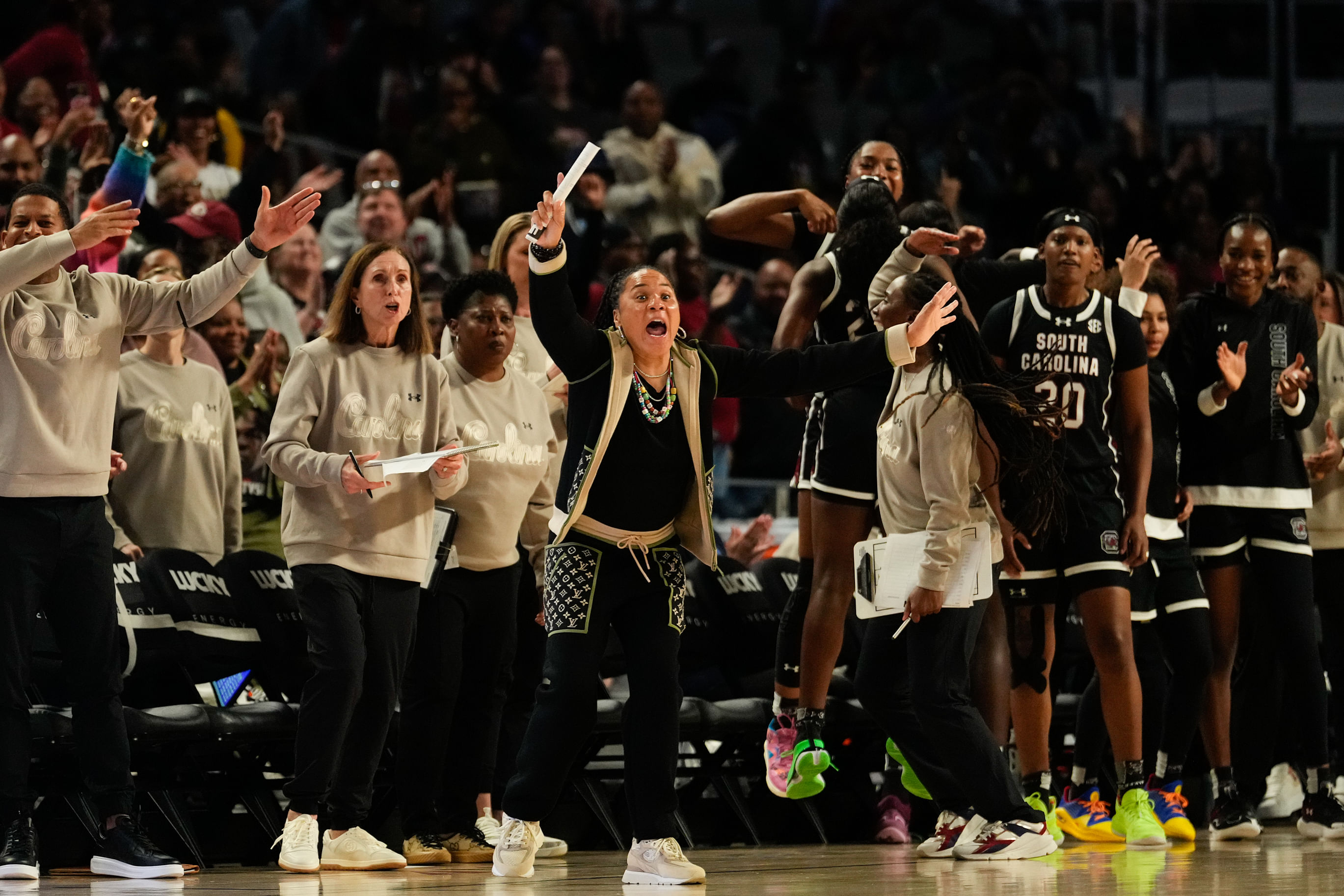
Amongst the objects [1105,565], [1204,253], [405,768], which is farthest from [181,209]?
[1204,253]

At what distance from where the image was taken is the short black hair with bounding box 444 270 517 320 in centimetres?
621

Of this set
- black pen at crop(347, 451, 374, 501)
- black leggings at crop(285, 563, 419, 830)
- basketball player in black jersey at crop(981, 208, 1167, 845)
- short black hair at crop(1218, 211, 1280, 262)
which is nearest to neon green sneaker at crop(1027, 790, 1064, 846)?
basketball player in black jersey at crop(981, 208, 1167, 845)

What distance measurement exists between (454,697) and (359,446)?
35.7 inches

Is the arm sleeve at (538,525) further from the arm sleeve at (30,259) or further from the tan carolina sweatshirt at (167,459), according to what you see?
the arm sleeve at (30,259)

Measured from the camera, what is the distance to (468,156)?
36.0 feet

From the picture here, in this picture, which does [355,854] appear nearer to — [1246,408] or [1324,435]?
[1246,408]

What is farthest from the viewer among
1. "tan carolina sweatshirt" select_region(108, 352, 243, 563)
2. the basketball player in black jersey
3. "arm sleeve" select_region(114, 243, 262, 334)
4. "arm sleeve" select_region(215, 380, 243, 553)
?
"arm sleeve" select_region(215, 380, 243, 553)

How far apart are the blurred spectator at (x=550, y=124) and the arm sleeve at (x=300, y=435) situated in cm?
583

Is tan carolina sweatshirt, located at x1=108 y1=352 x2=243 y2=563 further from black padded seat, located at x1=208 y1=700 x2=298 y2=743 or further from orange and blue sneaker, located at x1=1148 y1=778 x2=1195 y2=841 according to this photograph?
orange and blue sneaker, located at x1=1148 y1=778 x2=1195 y2=841

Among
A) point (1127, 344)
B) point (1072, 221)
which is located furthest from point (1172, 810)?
point (1072, 221)

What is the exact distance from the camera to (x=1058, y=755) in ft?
25.7

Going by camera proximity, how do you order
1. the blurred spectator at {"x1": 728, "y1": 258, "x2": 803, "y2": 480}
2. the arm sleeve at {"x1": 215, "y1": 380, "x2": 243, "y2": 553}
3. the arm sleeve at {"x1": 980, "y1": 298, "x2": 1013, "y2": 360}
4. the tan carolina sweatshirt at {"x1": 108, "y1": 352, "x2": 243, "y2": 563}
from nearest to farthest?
1. the tan carolina sweatshirt at {"x1": 108, "y1": 352, "x2": 243, "y2": 563}
2. the arm sleeve at {"x1": 980, "y1": 298, "x2": 1013, "y2": 360}
3. the arm sleeve at {"x1": 215, "y1": 380, "x2": 243, "y2": 553}
4. the blurred spectator at {"x1": 728, "y1": 258, "x2": 803, "y2": 480}

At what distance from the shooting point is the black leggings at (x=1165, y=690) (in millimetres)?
6812

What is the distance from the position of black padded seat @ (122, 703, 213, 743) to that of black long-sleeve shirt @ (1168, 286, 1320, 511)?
12.4ft
